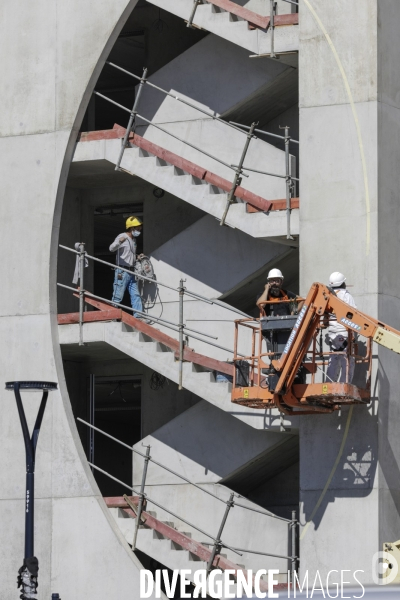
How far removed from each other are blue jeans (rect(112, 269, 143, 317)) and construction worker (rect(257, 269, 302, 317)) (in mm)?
3727

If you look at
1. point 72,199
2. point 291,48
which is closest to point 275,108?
point 291,48

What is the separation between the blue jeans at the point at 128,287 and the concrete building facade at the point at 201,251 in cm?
76

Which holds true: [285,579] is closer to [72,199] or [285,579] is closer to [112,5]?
[72,199]

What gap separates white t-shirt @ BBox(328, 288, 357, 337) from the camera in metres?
19.2

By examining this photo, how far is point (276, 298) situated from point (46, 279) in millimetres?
4771

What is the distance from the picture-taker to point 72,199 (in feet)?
83.7

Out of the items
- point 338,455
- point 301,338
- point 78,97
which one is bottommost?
point 338,455

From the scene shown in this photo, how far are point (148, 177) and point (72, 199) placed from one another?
139 inches

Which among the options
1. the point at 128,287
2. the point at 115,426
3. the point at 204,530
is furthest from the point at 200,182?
the point at 115,426

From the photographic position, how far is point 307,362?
20094 millimetres

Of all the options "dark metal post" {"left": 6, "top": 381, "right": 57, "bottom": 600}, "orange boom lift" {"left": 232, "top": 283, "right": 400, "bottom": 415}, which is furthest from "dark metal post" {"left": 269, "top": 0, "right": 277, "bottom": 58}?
"dark metal post" {"left": 6, "top": 381, "right": 57, "bottom": 600}

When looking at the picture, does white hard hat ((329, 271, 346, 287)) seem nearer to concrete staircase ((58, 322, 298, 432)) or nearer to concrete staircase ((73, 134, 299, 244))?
concrete staircase ((73, 134, 299, 244))

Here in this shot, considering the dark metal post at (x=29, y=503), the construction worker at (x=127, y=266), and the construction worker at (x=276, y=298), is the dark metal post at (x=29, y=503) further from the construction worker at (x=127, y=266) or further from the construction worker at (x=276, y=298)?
the construction worker at (x=127, y=266)

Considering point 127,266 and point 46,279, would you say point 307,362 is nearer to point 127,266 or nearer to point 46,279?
point 127,266
